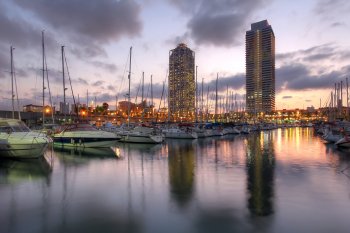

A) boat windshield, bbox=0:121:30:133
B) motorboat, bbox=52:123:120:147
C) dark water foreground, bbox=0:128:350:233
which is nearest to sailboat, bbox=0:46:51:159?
boat windshield, bbox=0:121:30:133

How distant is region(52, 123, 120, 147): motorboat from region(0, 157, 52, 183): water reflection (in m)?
8.32

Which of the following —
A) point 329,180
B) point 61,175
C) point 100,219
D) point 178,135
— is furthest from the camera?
point 178,135

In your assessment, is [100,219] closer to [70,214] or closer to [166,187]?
[70,214]

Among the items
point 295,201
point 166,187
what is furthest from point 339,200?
point 166,187

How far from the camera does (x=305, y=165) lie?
74.3 ft

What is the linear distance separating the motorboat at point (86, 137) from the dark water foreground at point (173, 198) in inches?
428

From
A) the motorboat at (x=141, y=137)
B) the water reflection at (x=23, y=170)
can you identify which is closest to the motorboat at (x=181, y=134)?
the motorboat at (x=141, y=137)

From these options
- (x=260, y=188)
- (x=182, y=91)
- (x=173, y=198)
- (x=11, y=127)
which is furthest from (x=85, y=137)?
(x=182, y=91)

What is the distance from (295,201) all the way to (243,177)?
16.9 ft

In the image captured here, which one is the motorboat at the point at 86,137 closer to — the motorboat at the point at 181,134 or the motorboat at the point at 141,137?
the motorboat at the point at 141,137

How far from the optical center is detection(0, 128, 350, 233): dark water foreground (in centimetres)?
947

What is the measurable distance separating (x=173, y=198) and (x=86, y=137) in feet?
72.0

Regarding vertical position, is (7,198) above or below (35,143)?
below

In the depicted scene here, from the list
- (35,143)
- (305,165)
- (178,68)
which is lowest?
(305,165)
